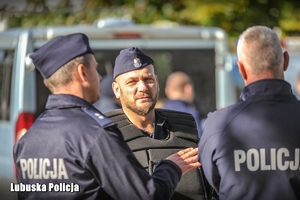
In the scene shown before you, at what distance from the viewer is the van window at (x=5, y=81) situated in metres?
8.91

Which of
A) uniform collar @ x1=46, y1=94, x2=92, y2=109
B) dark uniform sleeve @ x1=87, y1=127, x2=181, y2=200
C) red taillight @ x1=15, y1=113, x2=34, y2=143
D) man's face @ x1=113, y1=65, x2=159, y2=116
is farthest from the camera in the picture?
red taillight @ x1=15, y1=113, x2=34, y2=143

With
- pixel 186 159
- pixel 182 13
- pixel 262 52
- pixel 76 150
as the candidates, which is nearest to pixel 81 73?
pixel 76 150

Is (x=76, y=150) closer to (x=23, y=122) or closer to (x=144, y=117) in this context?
(x=144, y=117)

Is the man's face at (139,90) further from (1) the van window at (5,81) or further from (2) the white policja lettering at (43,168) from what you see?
(1) the van window at (5,81)

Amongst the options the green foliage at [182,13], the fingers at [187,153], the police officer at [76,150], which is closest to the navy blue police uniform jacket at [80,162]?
the police officer at [76,150]

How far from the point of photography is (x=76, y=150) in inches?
140

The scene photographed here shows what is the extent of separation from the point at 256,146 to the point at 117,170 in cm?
70

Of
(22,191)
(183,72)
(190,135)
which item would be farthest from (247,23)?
(22,191)

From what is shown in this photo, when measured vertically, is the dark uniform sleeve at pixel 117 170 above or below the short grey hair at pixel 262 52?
below

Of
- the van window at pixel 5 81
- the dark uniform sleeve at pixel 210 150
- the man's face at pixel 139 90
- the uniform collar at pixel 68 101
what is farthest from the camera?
the van window at pixel 5 81

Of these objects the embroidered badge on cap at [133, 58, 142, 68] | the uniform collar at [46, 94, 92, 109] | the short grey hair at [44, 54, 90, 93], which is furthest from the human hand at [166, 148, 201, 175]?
the embroidered badge on cap at [133, 58, 142, 68]

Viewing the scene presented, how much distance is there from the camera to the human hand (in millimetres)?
3868

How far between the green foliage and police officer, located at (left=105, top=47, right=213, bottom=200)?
9126 mm

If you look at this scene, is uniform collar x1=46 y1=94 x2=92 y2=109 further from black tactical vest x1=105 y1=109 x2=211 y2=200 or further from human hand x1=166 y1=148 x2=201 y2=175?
black tactical vest x1=105 y1=109 x2=211 y2=200
